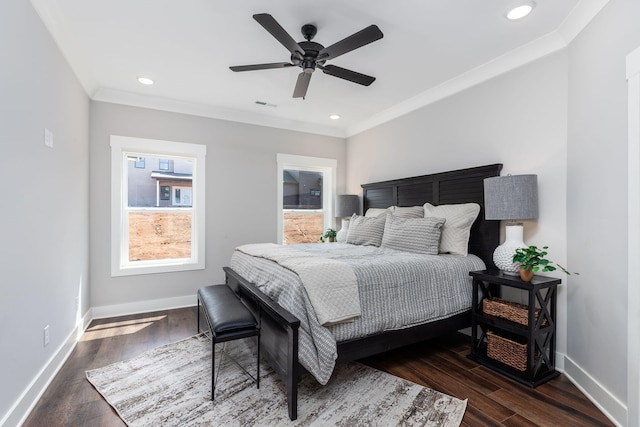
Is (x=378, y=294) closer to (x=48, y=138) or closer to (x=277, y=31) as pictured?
(x=277, y=31)

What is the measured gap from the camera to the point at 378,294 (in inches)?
86.8

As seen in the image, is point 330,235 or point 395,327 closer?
point 395,327

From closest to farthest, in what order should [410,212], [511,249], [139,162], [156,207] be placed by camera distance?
[511,249]
[410,212]
[139,162]
[156,207]

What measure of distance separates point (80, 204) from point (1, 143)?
181cm

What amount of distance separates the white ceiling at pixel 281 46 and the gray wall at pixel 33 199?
389 millimetres

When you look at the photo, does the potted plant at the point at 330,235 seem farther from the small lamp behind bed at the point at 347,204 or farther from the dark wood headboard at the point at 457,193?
the dark wood headboard at the point at 457,193

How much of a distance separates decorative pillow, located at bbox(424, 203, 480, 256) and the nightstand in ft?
1.24

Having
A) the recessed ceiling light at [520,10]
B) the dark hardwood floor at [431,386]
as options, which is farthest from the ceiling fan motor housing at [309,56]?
the dark hardwood floor at [431,386]

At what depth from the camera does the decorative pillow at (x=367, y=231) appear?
3.58 metres

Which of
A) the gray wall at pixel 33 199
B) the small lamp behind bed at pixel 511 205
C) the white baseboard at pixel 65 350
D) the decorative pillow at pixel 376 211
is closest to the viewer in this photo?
the gray wall at pixel 33 199

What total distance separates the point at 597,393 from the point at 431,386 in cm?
101

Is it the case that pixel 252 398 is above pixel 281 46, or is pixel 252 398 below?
below

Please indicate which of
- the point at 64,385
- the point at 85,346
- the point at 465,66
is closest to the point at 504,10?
the point at 465,66

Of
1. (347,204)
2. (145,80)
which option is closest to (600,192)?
(347,204)
